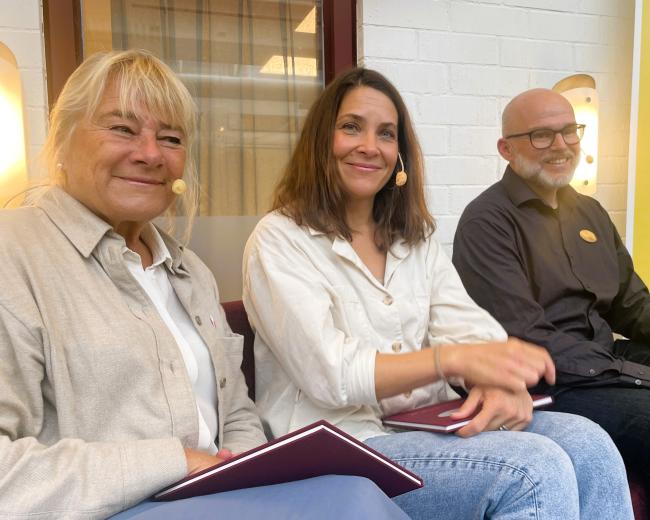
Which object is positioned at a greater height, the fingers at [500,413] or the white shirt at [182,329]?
the white shirt at [182,329]

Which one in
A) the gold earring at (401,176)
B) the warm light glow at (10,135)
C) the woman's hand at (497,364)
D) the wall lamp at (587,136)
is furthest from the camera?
the wall lamp at (587,136)

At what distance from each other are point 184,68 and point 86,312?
4.65 feet

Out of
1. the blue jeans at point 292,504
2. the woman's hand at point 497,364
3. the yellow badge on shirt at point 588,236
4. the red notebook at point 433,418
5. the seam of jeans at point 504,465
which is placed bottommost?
the seam of jeans at point 504,465

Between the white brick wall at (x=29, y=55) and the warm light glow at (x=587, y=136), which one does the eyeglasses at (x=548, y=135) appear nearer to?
the warm light glow at (x=587, y=136)

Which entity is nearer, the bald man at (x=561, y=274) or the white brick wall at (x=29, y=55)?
the bald man at (x=561, y=274)

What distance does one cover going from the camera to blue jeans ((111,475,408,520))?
69 centimetres

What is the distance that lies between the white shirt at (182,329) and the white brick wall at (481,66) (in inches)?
49.3

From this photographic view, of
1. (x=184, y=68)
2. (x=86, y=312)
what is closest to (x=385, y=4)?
(x=184, y=68)

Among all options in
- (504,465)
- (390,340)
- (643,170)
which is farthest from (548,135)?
(504,465)

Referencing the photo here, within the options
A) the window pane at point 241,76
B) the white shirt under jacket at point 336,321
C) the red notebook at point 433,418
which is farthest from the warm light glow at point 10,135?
the red notebook at point 433,418

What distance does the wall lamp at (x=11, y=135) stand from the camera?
1675 mm

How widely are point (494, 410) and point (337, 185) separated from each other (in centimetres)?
59

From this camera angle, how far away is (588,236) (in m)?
1.86

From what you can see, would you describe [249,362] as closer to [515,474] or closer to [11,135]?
[515,474]
